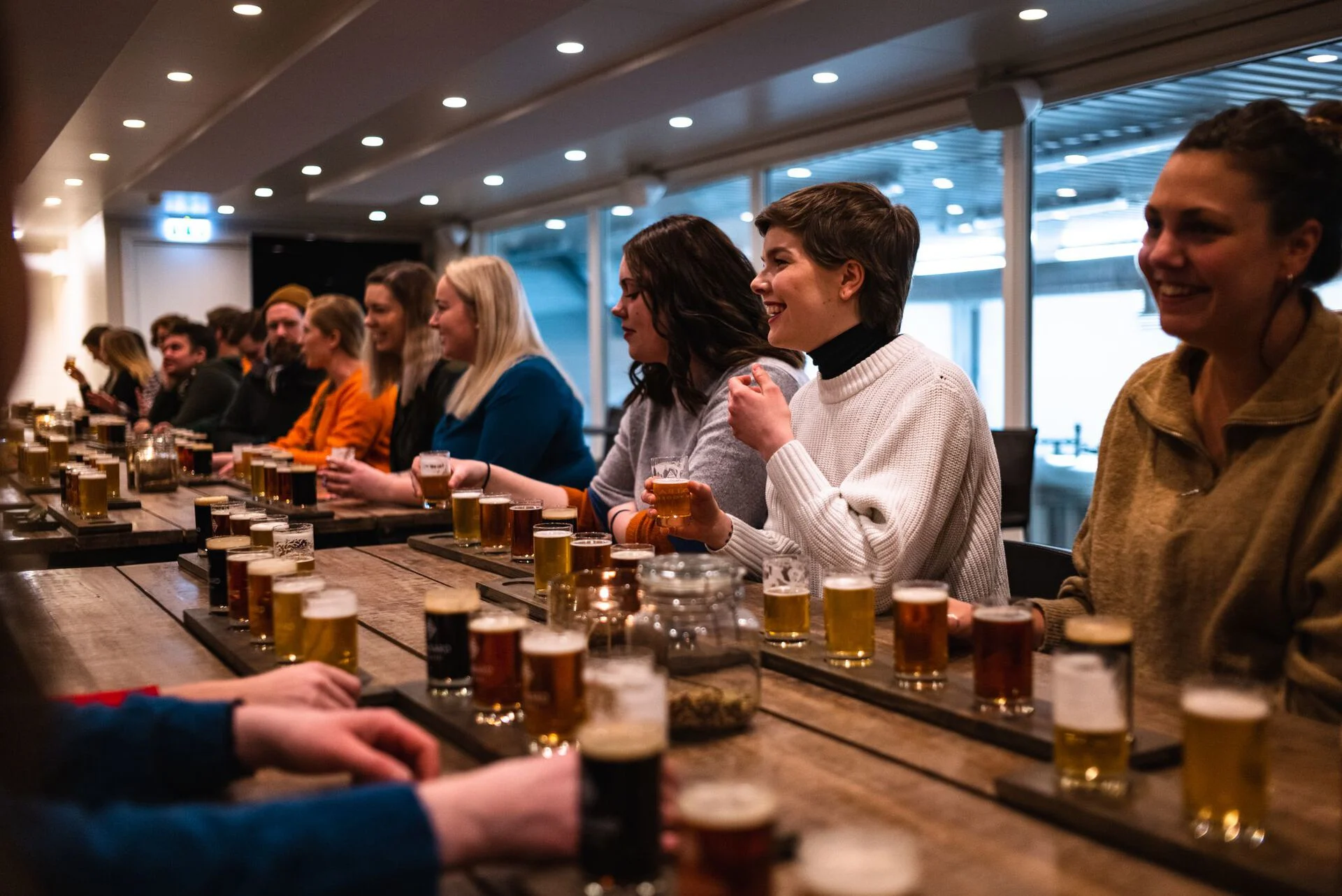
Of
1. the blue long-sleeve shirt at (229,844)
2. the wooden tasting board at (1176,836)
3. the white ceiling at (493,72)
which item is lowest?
the wooden tasting board at (1176,836)

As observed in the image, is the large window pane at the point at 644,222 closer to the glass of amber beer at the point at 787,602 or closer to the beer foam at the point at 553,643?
the glass of amber beer at the point at 787,602

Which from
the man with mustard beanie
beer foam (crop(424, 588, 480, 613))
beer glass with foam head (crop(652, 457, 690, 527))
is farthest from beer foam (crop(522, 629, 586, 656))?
the man with mustard beanie

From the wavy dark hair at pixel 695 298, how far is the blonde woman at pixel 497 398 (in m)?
→ 0.84

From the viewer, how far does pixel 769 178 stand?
8.23 m

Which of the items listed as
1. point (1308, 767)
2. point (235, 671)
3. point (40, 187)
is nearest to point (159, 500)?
point (235, 671)

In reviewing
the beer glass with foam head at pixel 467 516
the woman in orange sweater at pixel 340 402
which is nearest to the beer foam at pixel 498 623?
the beer glass with foam head at pixel 467 516

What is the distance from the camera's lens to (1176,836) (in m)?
0.99

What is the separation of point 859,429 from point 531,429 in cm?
163

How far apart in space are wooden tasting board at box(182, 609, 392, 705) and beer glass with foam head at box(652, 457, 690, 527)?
0.78m

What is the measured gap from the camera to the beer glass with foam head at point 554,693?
1259 mm

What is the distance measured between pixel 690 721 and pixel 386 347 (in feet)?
11.4

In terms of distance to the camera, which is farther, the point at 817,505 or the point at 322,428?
the point at 322,428

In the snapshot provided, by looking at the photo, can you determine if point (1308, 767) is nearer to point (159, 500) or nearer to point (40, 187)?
point (159, 500)

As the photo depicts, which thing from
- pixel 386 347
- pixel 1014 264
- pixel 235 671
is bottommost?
pixel 235 671
